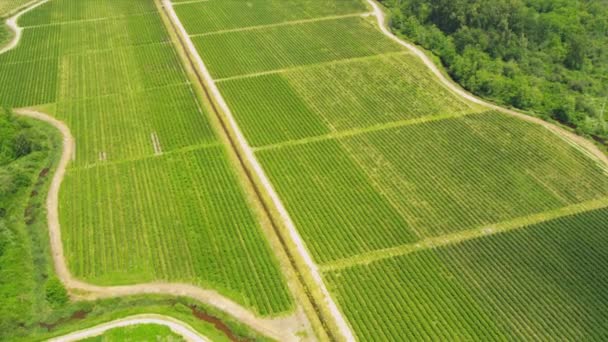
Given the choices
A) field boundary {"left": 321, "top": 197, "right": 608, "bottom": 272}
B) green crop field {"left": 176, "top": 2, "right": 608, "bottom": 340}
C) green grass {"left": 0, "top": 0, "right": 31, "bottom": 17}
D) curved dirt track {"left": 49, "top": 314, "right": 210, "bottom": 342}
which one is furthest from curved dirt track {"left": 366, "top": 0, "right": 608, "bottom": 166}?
green grass {"left": 0, "top": 0, "right": 31, "bottom": 17}

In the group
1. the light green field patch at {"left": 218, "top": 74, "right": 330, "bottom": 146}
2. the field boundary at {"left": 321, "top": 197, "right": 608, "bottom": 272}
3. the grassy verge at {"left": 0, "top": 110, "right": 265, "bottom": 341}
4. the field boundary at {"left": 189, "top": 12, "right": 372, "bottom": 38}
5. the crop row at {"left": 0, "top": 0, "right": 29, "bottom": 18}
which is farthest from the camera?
the crop row at {"left": 0, "top": 0, "right": 29, "bottom": 18}

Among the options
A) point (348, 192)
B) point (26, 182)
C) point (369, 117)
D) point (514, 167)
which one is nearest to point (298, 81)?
point (369, 117)

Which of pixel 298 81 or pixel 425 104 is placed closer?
pixel 425 104

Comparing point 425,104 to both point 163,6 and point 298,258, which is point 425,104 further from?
point 163,6

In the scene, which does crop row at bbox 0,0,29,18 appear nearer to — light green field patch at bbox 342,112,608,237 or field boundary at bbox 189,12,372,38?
field boundary at bbox 189,12,372,38

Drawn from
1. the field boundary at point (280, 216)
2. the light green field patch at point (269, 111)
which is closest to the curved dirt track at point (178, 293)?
the field boundary at point (280, 216)

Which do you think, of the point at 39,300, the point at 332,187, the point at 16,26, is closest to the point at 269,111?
the point at 332,187

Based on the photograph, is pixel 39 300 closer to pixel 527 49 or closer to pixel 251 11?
pixel 251 11
